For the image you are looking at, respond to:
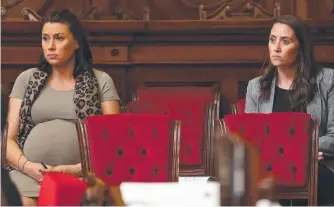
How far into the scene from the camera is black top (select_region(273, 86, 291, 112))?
3439mm

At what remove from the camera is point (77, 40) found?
11.5 ft

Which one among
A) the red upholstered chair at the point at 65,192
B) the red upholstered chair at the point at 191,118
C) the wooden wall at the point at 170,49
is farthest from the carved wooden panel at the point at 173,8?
→ the red upholstered chair at the point at 65,192

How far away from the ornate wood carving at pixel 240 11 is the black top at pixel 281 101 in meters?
1.18

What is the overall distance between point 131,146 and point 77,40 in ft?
3.08

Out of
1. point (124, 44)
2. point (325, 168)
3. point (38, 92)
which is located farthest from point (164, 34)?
point (325, 168)

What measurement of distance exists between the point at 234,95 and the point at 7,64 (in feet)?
4.01

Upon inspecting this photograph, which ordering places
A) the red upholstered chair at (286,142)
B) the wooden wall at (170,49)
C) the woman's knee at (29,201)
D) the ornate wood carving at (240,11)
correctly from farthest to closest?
1. the ornate wood carving at (240,11)
2. the wooden wall at (170,49)
3. the woman's knee at (29,201)
4. the red upholstered chair at (286,142)

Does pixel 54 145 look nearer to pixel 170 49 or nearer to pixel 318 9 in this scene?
pixel 170 49

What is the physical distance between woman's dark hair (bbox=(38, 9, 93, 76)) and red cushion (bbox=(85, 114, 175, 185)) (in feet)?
2.46

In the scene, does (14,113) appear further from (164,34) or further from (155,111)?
(164,34)

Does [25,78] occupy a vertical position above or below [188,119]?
above

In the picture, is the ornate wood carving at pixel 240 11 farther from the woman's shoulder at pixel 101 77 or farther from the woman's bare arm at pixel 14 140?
the woman's bare arm at pixel 14 140

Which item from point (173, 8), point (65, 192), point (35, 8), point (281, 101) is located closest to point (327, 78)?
point (281, 101)

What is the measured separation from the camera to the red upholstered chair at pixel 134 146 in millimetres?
2695
